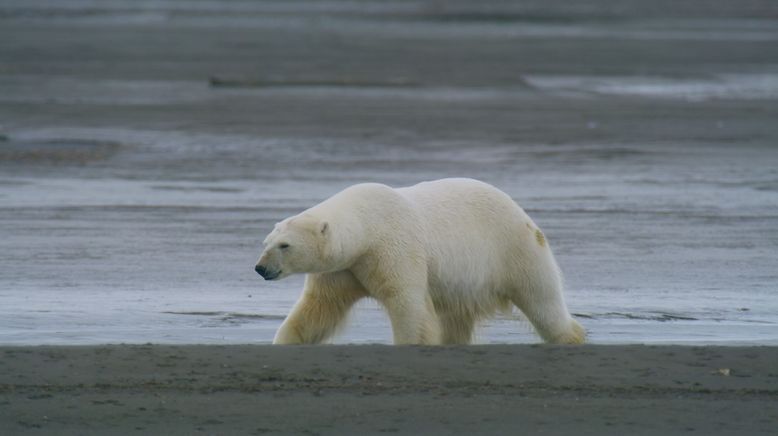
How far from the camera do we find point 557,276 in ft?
26.6

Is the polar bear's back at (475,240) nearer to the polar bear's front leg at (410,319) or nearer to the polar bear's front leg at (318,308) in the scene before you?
the polar bear's front leg at (410,319)

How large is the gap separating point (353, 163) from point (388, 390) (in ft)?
36.8

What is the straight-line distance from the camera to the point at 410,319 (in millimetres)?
7531

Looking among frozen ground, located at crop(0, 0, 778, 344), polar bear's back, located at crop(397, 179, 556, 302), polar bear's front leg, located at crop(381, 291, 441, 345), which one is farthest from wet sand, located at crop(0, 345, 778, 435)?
frozen ground, located at crop(0, 0, 778, 344)

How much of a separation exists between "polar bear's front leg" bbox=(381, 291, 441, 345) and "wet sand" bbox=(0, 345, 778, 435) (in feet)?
1.02

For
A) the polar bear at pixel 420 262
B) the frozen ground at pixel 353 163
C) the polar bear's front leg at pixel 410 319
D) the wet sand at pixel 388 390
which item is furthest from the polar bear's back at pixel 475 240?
the frozen ground at pixel 353 163

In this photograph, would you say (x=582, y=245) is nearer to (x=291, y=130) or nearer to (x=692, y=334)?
(x=692, y=334)

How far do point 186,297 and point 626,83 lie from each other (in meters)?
21.5

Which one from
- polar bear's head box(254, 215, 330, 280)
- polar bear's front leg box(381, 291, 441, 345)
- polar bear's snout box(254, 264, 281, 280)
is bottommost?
polar bear's front leg box(381, 291, 441, 345)

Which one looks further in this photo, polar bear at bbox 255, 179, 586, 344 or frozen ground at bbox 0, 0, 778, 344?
frozen ground at bbox 0, 0, 778, 344

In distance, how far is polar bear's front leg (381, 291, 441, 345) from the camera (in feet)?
24.7

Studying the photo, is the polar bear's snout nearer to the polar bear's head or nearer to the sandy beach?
the polar bear's head

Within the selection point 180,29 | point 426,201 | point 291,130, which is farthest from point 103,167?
point 180,29

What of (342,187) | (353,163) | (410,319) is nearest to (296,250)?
(410,319)
